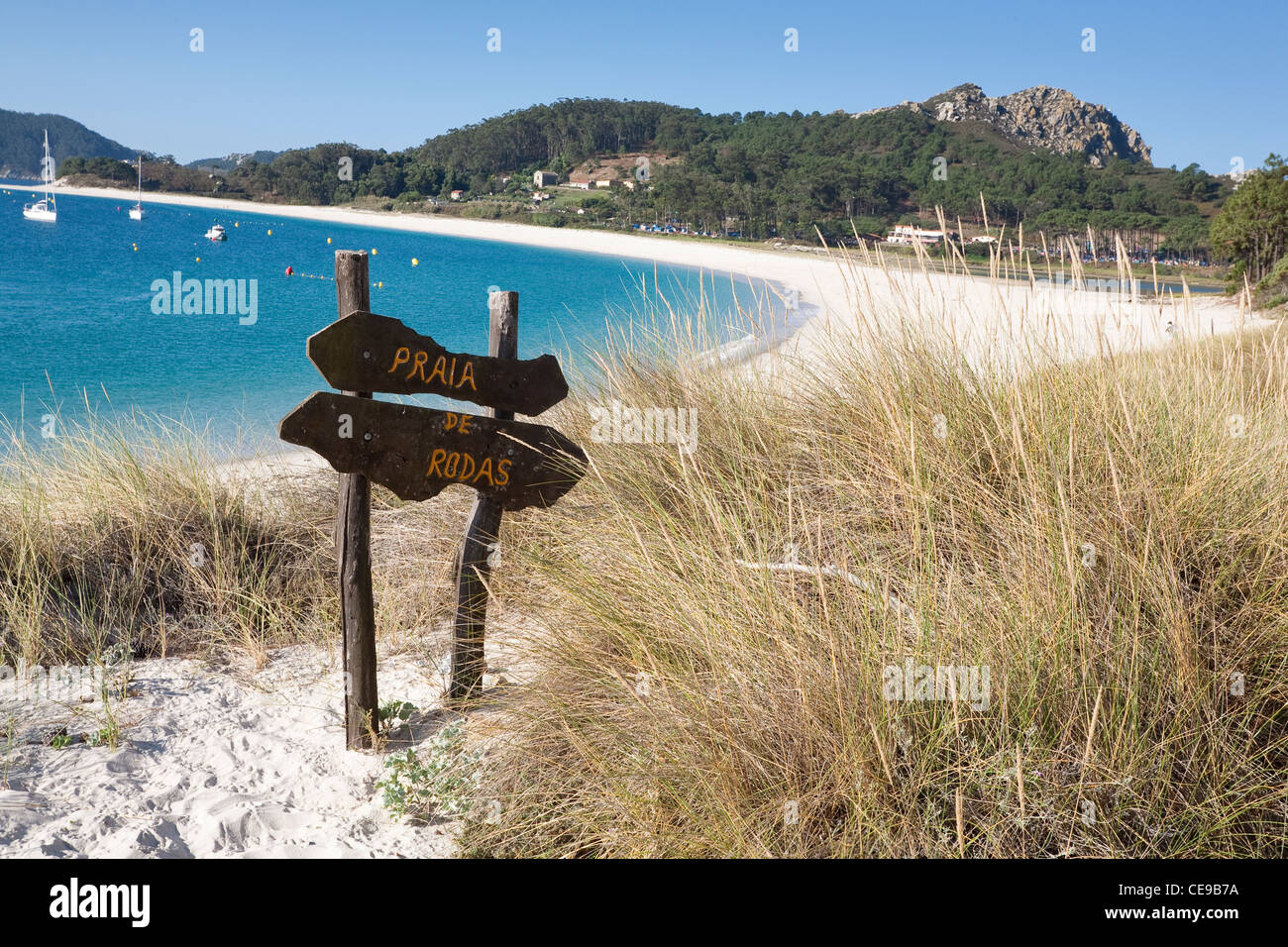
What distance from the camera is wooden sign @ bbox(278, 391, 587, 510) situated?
8.59 feet

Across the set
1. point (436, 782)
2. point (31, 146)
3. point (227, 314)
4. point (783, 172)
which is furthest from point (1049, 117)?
point (31, 146)

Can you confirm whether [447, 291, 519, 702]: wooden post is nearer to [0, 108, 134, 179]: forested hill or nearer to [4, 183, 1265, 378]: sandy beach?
[4, 183, 1265, 378]: sandy beach

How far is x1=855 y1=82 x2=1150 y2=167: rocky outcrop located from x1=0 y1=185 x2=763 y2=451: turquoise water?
85824 millimetres

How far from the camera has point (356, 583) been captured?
289 centimetres

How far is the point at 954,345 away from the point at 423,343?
2.30 meters

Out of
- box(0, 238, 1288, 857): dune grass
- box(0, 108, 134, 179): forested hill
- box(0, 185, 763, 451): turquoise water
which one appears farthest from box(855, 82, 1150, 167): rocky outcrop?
box(0, 108, 134, 179): forested hill

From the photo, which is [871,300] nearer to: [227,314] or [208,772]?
[208,772]

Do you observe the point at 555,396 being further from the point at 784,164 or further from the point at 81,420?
the point at 784,164

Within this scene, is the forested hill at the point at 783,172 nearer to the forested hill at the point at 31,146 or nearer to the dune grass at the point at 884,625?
the dune grass at the point at 884,625

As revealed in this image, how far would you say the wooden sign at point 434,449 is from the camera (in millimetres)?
2619

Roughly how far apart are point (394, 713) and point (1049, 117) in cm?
14833

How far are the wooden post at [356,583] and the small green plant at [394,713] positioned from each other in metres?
0.08

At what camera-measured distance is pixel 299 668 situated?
3531 millimetres
